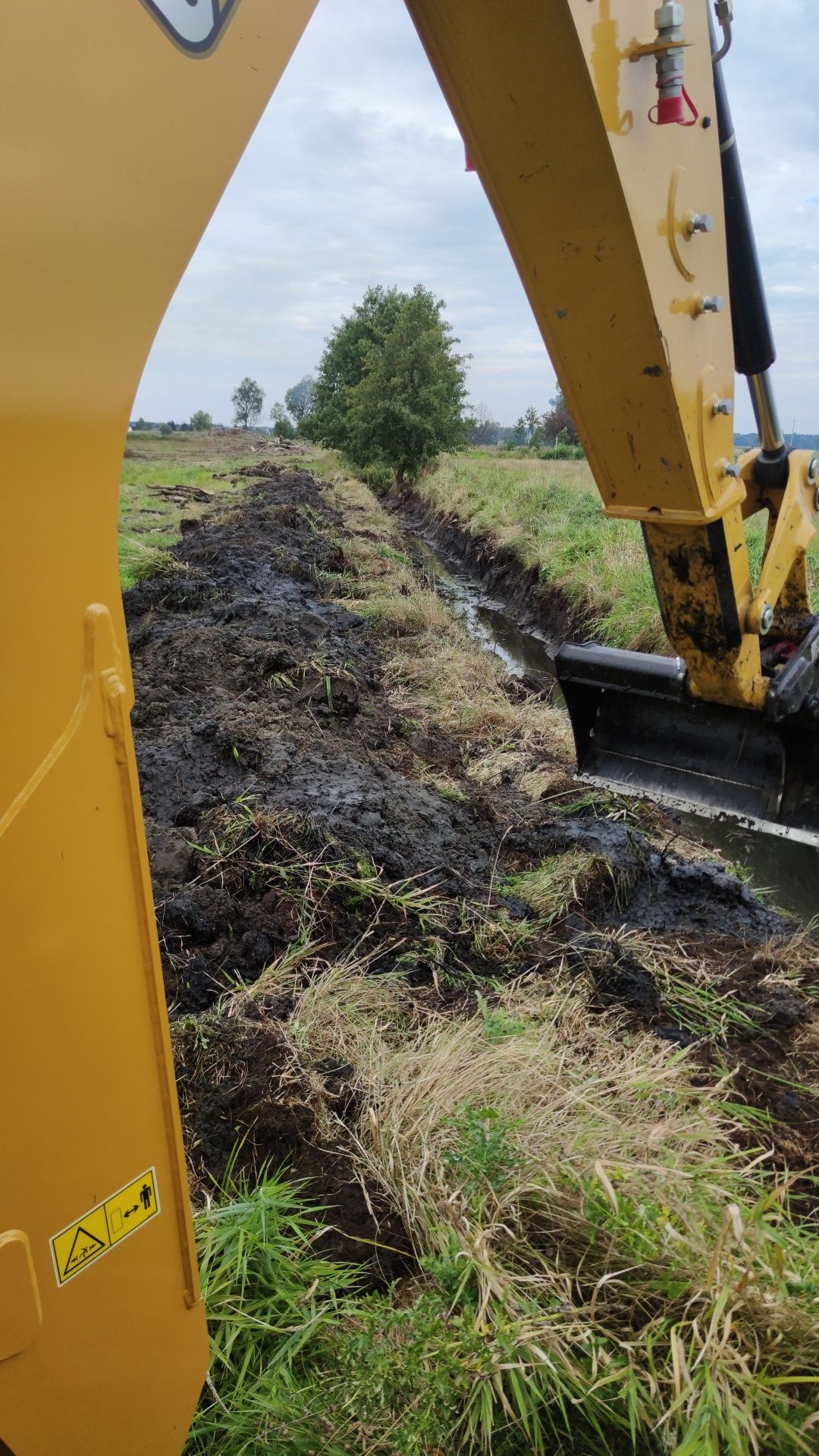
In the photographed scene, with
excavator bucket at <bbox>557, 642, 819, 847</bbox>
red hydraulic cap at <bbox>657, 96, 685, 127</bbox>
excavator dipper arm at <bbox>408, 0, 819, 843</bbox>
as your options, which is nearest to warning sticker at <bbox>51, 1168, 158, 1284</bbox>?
excavator dipper arm at <bbox>408, 0, 819, 843</bbox>

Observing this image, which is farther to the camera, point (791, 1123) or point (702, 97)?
point (791, 1123)

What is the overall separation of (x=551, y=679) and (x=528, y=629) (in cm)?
244

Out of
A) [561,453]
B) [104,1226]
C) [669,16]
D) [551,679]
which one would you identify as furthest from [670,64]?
[561,453]

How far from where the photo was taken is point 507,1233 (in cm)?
203

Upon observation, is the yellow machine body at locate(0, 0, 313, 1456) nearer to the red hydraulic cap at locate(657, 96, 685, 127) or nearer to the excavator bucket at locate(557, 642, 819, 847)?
the red hydraulic cap at locate(657, 96, 685, 127)

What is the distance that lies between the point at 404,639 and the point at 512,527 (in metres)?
7.01

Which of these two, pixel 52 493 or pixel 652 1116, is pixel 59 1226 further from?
pixel 652 1116

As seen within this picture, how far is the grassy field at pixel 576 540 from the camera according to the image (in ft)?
29.7

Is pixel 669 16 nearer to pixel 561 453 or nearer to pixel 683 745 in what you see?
pixel 683 745

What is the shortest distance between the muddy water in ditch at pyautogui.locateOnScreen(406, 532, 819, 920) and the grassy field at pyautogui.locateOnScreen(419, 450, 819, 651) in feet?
2.50

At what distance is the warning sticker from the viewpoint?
3.86 feet

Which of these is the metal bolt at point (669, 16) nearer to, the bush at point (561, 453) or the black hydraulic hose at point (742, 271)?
the black hydraulic hose at point (742, 271)

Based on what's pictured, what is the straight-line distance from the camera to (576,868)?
4.28m

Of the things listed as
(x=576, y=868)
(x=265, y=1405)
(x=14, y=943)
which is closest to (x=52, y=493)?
(x=14, y=943)
